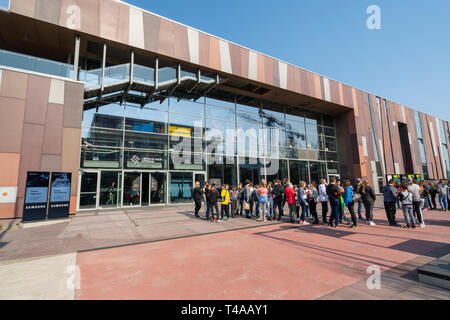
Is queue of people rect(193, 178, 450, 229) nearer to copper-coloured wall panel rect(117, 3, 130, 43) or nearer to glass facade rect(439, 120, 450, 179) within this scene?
copper-coloured wall panel rect(117, 3, 130, 43)

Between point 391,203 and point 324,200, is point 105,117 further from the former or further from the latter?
point 391,203

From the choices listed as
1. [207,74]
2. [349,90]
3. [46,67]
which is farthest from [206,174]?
[349,90]

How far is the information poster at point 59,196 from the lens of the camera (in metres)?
9.32

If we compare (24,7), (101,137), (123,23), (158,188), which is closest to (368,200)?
(158,188)

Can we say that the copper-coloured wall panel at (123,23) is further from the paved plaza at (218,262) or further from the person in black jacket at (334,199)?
the person in black jacket at (334,199)

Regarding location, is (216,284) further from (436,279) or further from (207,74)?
(207,74)

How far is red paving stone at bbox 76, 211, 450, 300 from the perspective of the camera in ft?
10.5

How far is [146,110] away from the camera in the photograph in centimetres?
1542

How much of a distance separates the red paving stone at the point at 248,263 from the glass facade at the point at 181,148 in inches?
364

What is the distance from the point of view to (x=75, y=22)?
477 inches

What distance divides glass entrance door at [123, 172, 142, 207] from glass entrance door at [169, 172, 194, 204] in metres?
2.24

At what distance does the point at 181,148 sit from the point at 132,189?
456 centimetres

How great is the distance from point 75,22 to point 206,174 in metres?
12.5

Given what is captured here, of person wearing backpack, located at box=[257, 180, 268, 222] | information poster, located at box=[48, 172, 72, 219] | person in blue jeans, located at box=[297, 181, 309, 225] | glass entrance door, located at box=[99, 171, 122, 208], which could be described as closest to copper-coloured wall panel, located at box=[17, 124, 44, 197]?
information poster, located at box=[48, 172, 72, 219]
